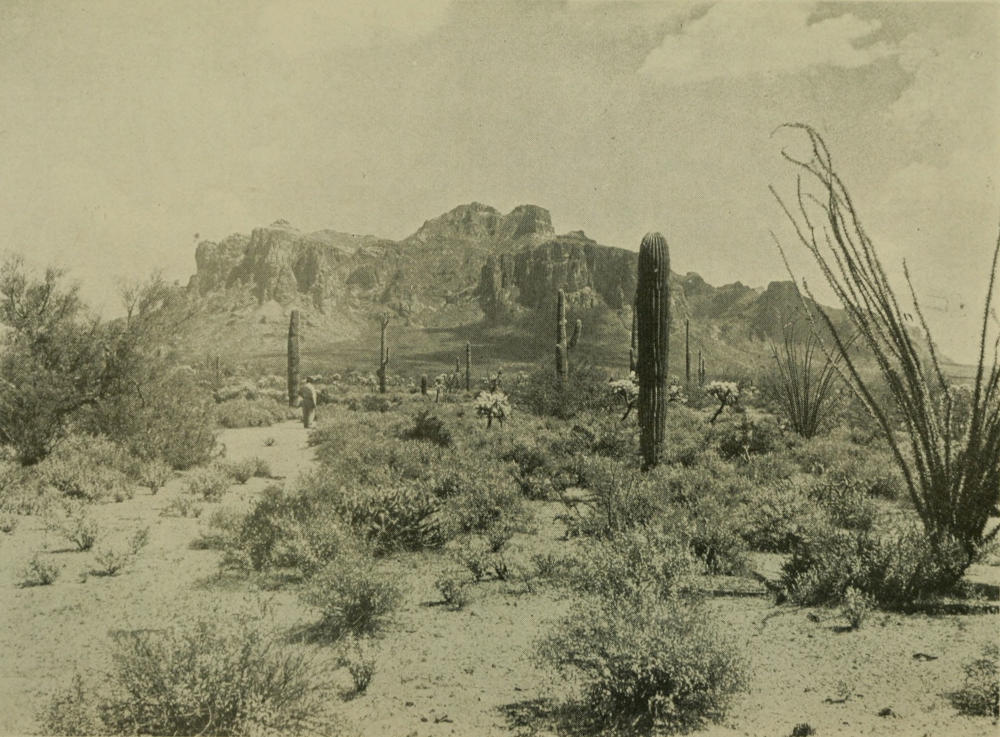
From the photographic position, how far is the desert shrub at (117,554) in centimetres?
640

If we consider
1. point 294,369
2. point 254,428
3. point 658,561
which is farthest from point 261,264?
point 658,561

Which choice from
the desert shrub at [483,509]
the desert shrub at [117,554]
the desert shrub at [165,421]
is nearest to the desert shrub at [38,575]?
the desert shrub at [117,554]

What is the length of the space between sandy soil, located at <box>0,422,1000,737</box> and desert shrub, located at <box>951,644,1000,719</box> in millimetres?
84

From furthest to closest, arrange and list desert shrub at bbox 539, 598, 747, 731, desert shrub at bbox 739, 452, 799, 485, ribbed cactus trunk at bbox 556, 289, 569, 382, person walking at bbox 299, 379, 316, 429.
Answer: ribbed cactus trunk at bbox 556, 289, 569, 382
person walking at bbox 299, 379, 316, 429
desert shrub at bbox 739, 452, 799, 485
desert shrub at bbox 539, 598, 747, 731

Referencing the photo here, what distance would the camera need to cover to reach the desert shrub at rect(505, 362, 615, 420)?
20.6 m

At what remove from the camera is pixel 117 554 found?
6930 millimetres

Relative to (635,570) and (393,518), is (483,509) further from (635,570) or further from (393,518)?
(635,570)

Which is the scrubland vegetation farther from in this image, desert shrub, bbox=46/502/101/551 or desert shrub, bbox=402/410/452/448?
desert shrub, bbox=402/410/452/448

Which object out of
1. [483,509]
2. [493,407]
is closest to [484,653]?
[483,509]

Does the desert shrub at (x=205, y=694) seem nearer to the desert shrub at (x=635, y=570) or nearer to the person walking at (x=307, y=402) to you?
the desert shrub at (x=635, y=570)

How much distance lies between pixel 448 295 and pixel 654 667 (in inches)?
5722

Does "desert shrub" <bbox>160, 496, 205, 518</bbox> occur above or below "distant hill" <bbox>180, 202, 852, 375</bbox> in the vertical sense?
below

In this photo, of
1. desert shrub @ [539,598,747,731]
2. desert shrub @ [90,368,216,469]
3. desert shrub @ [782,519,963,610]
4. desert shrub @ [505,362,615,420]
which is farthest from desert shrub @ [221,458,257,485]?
desert shrub @ [505,362,615,420]

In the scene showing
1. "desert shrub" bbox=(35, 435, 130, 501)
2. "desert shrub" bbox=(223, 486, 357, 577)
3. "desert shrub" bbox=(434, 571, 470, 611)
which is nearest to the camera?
"desert shrub" bbox=(434, 571, 470, 611)
